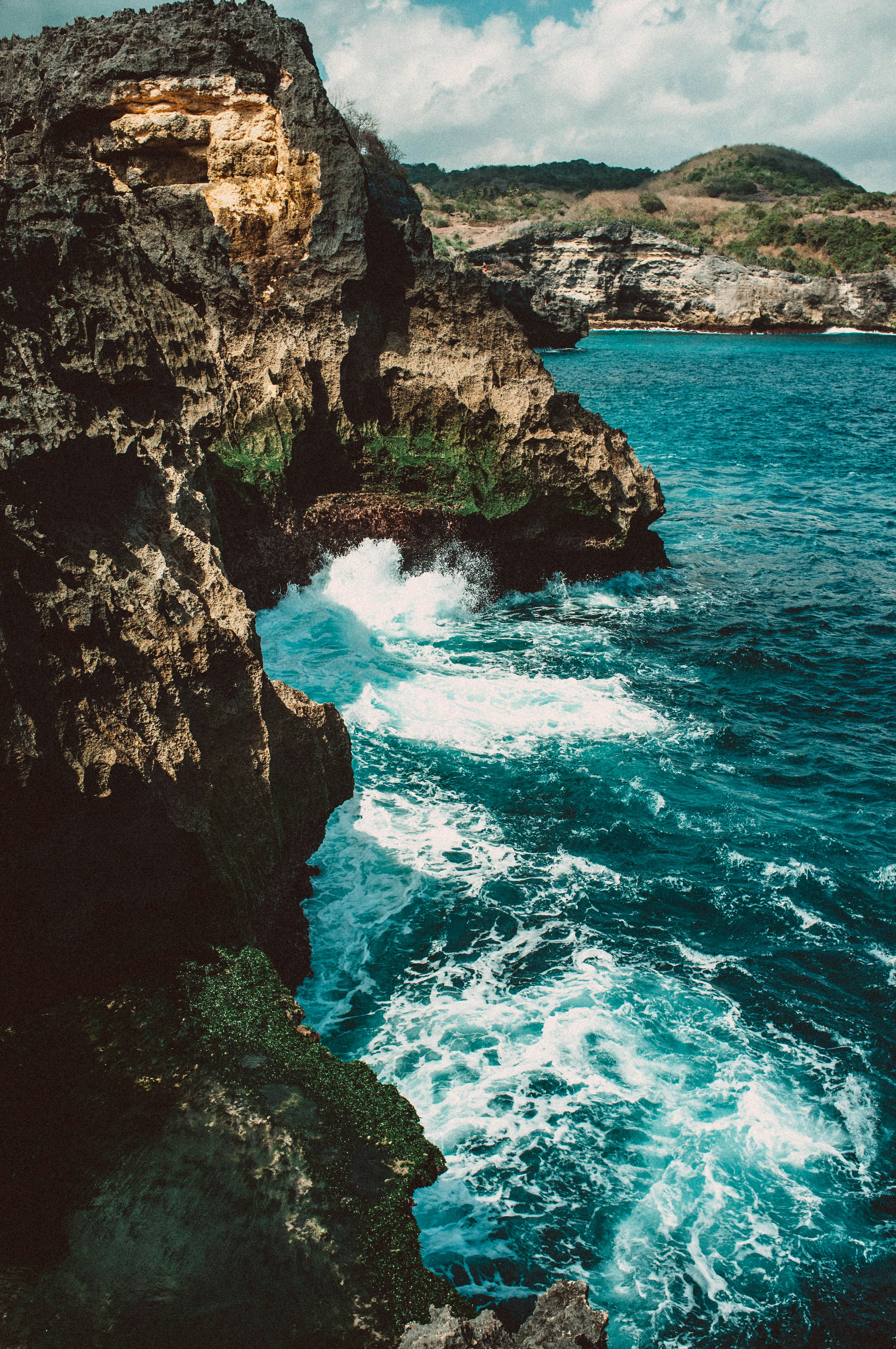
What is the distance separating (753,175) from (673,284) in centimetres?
5526

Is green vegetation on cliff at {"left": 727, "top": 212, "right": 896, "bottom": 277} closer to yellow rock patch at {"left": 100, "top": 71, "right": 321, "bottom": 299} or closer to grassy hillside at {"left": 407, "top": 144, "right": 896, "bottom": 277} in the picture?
grassy hillside at {"left": 407, "top": 144, "right": 896, "bottom": 277}

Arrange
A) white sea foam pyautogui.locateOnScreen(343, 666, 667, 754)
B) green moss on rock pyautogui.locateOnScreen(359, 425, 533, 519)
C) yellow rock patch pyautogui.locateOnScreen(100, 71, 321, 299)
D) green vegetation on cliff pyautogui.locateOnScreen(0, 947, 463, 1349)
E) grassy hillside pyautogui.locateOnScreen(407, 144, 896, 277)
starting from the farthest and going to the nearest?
1. grassy hillside pyautogui.locateOnScreen(407, 144, 896, 277)
2. green moss on rock pyautogui.locateOnScreen(359, 425, 533, 519)
3. yellow rock patch pyautogui.locateOnScreen(100, 71, 321, 299)
4. white sea foam pyautogui.locateOnScreen(343, 666, 667, 754)
5. green vegetation on cliff pyautogui.locateOnScreen(0, 947, 463, 1349)

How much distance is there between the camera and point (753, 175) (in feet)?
356

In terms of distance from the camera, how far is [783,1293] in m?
5.15

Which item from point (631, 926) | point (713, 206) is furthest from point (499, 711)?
point (713, 206)

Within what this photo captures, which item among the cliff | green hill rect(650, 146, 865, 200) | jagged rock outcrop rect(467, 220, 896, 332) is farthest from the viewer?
green hill rect(650, 146, 865, 200)

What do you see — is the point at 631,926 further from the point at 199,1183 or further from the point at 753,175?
the point at 753,175

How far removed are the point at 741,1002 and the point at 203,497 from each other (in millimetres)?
6540

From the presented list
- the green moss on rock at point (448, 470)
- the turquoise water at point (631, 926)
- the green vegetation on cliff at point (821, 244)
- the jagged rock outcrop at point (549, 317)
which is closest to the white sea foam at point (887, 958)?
the turquoise water at point (631, 926)

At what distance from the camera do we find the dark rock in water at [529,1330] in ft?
11.3

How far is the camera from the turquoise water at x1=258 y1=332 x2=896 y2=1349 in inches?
213

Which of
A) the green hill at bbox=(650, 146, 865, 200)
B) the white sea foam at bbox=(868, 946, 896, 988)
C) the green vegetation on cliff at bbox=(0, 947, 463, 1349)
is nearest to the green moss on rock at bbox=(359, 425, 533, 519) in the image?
the white sea foam at bbox=(868, 946, 896, 988)

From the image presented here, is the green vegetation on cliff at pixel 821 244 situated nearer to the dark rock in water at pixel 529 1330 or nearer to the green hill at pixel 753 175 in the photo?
the green hill at pixel 753 175

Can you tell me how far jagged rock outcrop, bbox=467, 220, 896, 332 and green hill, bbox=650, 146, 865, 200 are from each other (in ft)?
117
